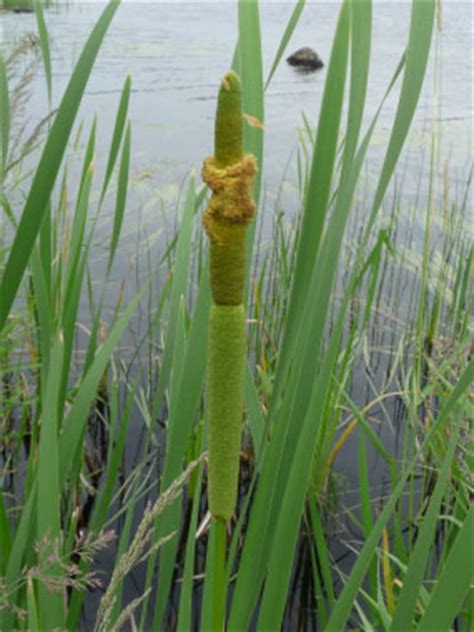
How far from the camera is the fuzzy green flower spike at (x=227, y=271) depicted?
0.41 m

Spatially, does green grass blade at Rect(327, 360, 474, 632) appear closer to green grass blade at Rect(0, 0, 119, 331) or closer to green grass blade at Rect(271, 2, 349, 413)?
green grass blade at Rect(271, 2, 349, 413)

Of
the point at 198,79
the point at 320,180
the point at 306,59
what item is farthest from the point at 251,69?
the point at 306,59

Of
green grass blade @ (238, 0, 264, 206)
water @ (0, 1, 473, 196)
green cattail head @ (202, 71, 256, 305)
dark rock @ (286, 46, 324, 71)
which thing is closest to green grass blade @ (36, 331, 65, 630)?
green grass blade @ (238, 0, 264, 206)

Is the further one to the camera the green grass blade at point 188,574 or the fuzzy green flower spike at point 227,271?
the green grass blade at point 188,574

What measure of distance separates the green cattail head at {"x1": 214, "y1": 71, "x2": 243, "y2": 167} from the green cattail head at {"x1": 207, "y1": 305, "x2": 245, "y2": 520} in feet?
0.30

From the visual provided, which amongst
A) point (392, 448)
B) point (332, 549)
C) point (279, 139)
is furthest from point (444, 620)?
point (279, 139)

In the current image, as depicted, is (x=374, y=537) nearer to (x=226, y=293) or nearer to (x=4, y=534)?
(x=226, y=293)

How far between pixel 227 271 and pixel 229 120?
0.27 ft

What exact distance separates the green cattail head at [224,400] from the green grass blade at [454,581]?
0.16m

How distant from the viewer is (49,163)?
721 millimetres

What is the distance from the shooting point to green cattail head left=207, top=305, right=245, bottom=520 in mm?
443

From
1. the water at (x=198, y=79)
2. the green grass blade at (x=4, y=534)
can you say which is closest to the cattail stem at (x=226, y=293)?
the green grass blade at (x=4, y=534)

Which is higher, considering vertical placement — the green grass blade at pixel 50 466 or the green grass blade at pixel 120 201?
the green grass blade at pixel 120 201

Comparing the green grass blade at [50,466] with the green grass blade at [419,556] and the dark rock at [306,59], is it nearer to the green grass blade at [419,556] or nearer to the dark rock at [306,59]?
the green grass blade at [419,556]
